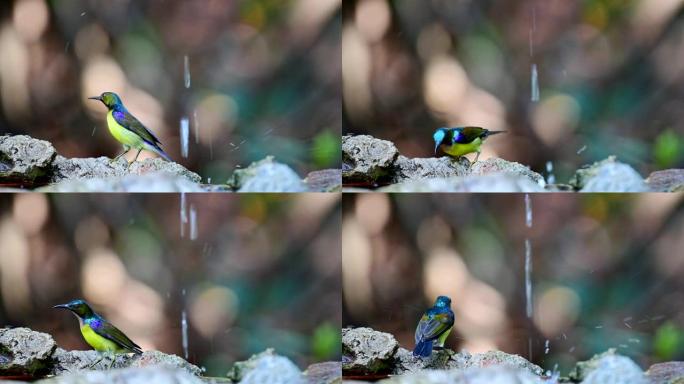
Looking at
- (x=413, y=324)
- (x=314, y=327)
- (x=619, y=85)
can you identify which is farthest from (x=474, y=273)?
(x=619, y=85)

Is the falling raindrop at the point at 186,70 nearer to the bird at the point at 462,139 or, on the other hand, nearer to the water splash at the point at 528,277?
the bird at the point at 462,139

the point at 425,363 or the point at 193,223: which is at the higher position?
the point at 193,223

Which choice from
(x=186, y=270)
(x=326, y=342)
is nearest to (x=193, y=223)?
(x=186, y=270)

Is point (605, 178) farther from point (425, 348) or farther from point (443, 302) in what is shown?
point (425, 348)

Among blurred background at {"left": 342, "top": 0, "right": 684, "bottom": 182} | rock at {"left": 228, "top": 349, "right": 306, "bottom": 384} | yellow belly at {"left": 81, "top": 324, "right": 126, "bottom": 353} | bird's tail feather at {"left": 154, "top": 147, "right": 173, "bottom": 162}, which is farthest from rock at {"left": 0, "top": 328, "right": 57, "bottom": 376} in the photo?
blurred background at {"left": 342, "top": 0, "right": 684, "bottom": 182}

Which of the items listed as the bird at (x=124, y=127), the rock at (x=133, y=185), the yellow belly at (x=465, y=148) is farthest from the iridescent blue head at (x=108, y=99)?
the yellow belly at (x=465, y=148)
